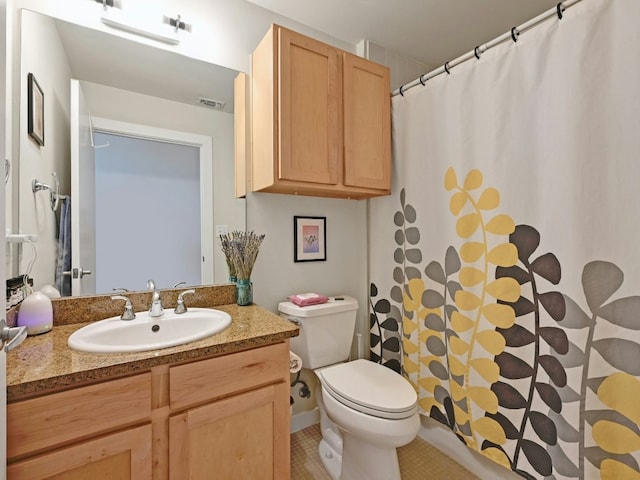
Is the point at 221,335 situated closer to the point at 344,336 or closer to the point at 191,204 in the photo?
the point at 191,204

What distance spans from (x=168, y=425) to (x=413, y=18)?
2284 millimetres

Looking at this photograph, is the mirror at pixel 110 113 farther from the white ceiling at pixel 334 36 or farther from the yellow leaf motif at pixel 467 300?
the yellow leaf motif at pixel 467 300

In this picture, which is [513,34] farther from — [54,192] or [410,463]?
[410,463]

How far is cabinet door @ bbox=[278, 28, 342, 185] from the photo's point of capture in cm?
146

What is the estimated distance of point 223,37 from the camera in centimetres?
161

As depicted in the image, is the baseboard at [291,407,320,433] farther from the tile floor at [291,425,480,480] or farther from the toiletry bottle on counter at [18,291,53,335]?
the toiletry bottle on counter at [18,291,53,335]

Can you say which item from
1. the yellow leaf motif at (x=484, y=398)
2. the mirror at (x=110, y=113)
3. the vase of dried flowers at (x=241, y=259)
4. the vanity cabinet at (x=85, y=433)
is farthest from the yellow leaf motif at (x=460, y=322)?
the vanity cabinet at (x=85, y=433)

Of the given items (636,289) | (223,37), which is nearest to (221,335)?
(636,289)

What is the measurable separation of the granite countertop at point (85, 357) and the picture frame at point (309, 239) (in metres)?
0.68

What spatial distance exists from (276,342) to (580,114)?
1359 mm

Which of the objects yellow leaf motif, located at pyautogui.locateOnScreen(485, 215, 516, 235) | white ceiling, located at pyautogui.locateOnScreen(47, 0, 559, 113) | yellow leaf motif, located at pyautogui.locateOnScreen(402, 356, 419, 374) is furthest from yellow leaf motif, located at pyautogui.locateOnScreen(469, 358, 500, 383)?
white ceiling, located at pyautogui.locateOnScreen(47, 0, 559, 113)

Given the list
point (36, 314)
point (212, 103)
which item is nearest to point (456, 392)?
point (36, 314)

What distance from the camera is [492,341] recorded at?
1.36 m

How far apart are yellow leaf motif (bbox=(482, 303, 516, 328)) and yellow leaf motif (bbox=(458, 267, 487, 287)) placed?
0.11m
